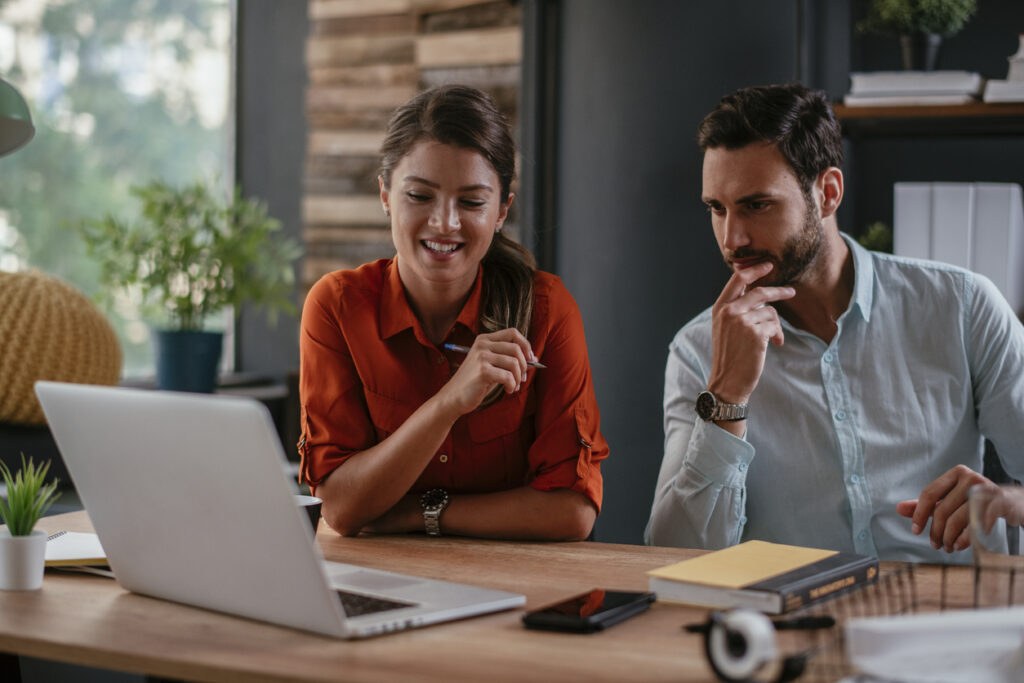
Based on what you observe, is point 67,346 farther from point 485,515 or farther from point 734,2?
point 734,2

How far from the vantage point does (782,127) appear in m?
2.08

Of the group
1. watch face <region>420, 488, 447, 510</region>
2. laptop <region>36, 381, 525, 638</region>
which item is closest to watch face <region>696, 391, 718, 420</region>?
watch face <region>420, 488, 447, 510</region>

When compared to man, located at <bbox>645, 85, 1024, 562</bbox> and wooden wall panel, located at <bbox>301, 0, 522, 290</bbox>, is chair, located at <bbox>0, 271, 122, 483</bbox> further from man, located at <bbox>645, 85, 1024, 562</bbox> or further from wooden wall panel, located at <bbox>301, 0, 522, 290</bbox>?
man, located at <bbox>645, 85, 1024, 562</bbox>

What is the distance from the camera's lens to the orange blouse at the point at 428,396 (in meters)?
1.86

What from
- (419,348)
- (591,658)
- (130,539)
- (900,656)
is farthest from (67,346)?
(900,656)

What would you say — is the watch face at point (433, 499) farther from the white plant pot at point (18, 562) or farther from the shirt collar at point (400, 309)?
the white plant pot at point (18, 562)

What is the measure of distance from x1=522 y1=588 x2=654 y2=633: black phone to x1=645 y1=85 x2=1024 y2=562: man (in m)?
0.65

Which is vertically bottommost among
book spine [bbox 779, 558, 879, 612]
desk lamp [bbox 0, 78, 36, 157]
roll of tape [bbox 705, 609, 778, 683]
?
book spine [bbox 779, 558, 879, 612]

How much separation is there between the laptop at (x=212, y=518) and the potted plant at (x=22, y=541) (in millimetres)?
80

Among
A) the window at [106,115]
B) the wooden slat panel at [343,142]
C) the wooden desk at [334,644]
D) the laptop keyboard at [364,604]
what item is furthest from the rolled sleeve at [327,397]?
the wooden slat panel at [343,142]

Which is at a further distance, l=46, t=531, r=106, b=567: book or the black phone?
l=46, t=531, r=106, b=567: book

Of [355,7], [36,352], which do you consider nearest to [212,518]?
[36,352]

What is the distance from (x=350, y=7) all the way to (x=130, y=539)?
286 centimetres

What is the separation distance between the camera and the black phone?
116cm
